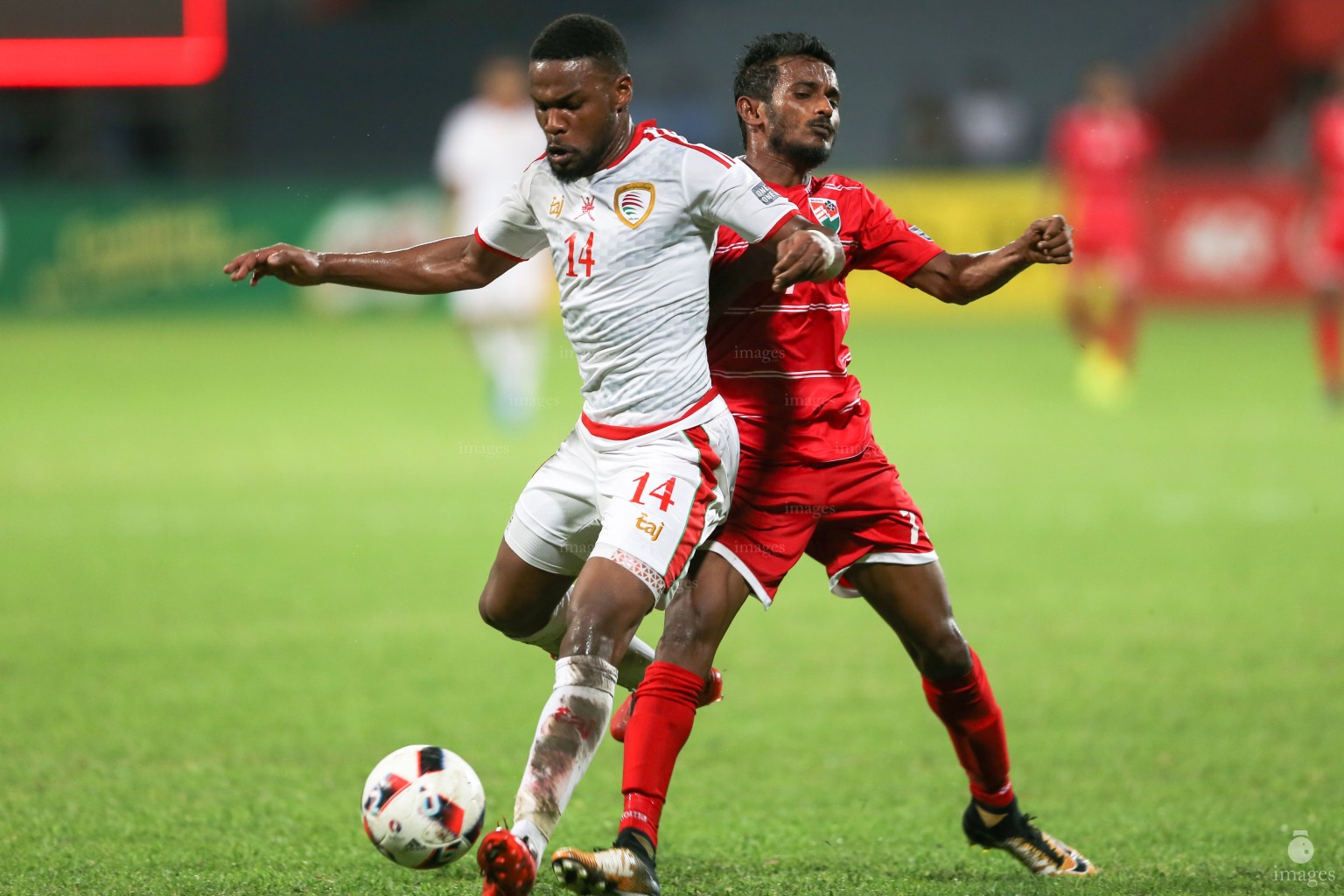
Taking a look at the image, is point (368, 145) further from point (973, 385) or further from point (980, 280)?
point (980, 280)

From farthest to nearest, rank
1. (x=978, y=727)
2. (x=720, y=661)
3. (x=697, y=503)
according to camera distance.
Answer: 1. (x=720, y=661)
2. (x=978, y=727)
3. (x=697, y=503)

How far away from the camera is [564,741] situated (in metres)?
3.48

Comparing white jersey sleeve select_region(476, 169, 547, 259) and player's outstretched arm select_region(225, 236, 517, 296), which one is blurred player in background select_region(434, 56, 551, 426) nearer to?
player's outstretched arm select_region(225, 236, 517, 296)

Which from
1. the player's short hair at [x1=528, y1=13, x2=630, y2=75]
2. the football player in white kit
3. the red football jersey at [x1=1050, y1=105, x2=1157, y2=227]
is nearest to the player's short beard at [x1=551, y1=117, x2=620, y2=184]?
the football player in white kit

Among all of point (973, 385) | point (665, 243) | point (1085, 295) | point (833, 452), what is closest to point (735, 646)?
point (833, 452)

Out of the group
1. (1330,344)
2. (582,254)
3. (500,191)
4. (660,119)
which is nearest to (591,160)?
(582,254)

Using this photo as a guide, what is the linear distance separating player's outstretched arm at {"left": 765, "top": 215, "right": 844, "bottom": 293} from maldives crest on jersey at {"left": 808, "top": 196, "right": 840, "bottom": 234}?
393 millimetres

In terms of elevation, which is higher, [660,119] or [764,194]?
[660,119]

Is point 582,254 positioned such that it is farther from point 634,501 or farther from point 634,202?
point 634,501

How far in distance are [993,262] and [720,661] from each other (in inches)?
112

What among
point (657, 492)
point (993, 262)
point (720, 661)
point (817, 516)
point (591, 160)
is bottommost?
point (720, 661)

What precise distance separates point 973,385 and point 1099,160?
8.22 feet

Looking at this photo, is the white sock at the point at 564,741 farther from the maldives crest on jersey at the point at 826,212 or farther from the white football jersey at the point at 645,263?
the maldives crest on jersey at the point at 826,212

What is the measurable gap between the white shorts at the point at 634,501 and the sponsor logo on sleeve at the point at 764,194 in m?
0.51
